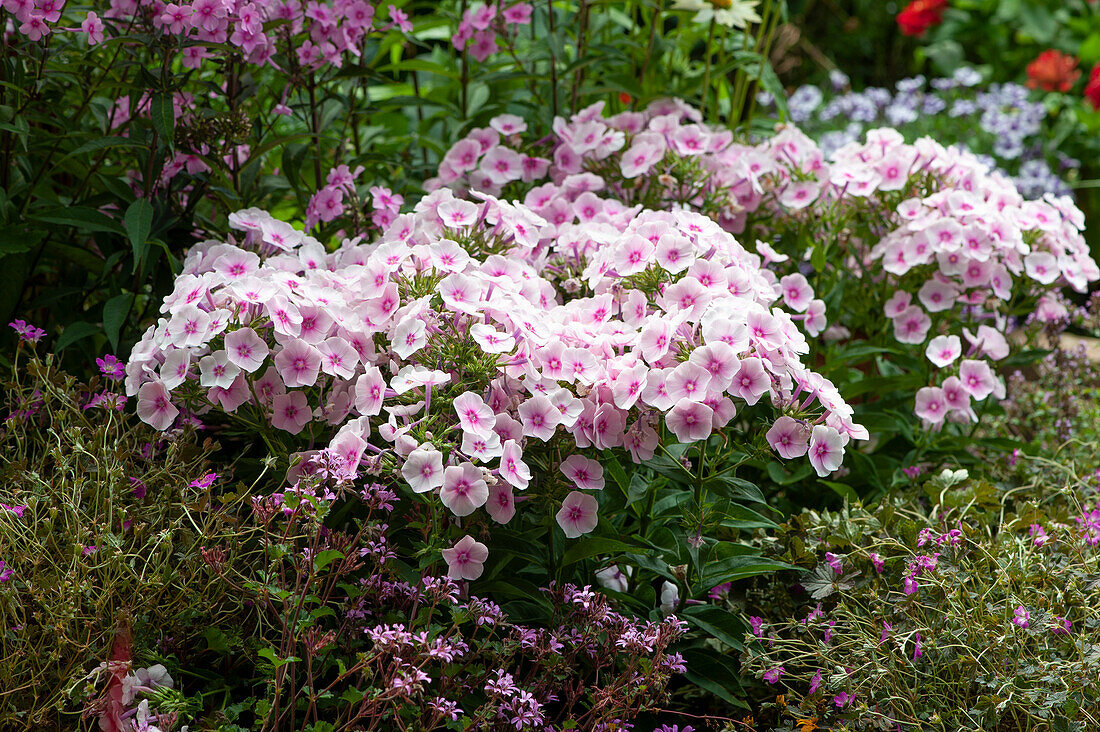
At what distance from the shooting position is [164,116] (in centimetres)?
172

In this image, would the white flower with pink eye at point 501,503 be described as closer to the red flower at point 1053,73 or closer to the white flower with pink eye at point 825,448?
the white flower with pink eye at point 825,448

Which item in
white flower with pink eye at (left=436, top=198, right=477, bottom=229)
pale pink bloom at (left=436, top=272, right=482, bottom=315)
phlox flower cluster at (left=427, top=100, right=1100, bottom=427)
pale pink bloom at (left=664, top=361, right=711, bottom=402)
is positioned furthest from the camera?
phlox flower cluster at (left=427, top=100, right=1100, bottom=427)

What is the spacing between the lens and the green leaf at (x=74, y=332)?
1.77m

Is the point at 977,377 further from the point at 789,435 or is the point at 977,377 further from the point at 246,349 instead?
the point at 246,349

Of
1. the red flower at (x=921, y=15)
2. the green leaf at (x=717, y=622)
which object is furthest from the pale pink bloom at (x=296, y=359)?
the red flower at (x=921, y=15)

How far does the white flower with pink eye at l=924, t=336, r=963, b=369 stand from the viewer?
202 centimetres

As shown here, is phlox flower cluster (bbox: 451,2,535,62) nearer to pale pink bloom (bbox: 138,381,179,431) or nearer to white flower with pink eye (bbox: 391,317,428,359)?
white flower with pink eye (bbox: 391,317,428,359)

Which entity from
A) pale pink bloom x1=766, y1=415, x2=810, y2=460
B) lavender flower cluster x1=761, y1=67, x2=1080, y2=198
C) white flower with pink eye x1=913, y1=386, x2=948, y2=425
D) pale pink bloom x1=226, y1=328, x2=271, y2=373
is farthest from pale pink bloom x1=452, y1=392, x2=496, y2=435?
lavender flower cluster x1=761, y1=67, x2=1080, y2=198

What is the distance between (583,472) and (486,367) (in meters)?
0.22

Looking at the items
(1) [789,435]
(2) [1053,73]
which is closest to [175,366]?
(1) [789,435]

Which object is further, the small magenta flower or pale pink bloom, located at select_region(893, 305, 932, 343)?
pale pink bloom, located at select_region(893, 305, 932, 343)

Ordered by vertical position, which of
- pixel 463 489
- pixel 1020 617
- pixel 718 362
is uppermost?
pixel 718 362

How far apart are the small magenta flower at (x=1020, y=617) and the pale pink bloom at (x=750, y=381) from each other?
563 mm

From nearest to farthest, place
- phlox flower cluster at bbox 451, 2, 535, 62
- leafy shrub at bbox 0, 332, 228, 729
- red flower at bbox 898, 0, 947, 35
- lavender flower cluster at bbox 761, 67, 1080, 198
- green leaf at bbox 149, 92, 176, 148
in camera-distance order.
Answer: leafy shrub at bbox 0, 332, 228, 729
green leaf at bbox 149, 92, 176, 148
phlox flower cluster at bbox 451, 2, 535, 62
lavender flower cluster at bbox 761, 67, 1080, 198
red flower at bbox 898, 0, 947, 35
